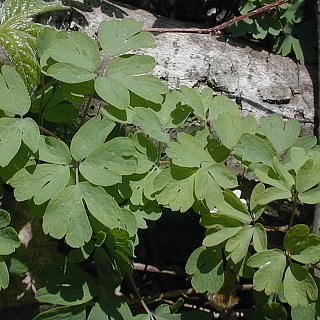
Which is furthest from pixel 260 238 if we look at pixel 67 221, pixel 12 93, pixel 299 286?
pixel 12 93

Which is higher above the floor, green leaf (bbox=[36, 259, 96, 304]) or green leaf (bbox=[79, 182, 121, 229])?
green leaf (bbox=[79, 182, 121, 229])

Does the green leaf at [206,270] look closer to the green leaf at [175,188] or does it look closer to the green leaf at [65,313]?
the green leaf at [175,188]

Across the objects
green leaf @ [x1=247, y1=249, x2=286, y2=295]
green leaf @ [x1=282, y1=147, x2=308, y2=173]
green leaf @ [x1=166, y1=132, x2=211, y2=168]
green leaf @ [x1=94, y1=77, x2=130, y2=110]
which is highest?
green leaf @ [x1=94, y1=77, x2=130, y2=110]

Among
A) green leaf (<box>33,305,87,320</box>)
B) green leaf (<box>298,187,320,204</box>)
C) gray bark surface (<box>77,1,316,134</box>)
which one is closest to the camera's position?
green leaf (<box>298,187,320,204</box>)

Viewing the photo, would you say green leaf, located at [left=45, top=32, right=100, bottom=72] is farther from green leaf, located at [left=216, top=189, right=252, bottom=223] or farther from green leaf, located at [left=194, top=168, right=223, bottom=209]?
green leaf, located at [left=216, top=189, right=252, bottom=223]

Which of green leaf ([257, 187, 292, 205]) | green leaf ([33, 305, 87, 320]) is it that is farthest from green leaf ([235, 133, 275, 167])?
green leaf ([33, 305, 87, 320])

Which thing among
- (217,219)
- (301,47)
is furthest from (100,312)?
(301,47)

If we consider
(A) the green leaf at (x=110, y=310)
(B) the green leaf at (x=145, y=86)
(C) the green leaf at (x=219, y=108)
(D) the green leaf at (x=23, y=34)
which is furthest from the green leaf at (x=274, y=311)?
(D) the green leaf at (x=23, y=34)
